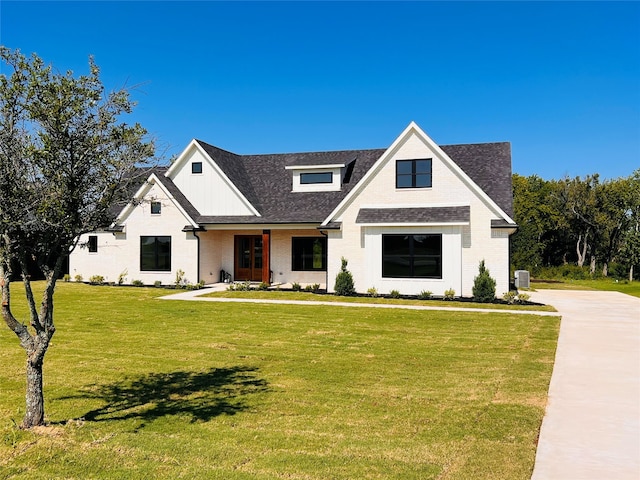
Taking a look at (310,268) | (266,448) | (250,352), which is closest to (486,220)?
(310,268)

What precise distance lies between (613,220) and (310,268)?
3139 cm

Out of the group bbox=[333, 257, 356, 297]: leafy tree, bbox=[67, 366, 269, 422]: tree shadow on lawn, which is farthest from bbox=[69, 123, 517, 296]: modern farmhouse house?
bbox=[67, 366, 269, 422]: tree shadow on lawn

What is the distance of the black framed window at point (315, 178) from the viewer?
27.0 meters

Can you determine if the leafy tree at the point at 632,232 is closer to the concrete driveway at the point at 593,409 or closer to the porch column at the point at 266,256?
the concrete driveway at the point at 593,409

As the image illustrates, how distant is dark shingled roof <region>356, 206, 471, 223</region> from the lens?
21188 mm

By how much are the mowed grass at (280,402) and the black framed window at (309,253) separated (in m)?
11.8

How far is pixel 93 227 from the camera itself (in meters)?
6.26

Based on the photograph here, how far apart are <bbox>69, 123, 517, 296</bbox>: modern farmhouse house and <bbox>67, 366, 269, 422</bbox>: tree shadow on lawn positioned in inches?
529

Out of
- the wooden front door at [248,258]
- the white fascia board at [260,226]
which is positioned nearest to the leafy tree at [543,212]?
the white fascia board at [260,226]

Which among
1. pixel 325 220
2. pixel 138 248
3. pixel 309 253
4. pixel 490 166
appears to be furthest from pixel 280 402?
pixel 138 248

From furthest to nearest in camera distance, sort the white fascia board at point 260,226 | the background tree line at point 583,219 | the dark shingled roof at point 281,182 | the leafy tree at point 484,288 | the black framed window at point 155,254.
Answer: the background tree line at point 583,219 < the black framed window at point 155,254 < the dark shingled roof at point 281,182 < the white fascia board at point 260,226 < the leafy tree at point 484,288

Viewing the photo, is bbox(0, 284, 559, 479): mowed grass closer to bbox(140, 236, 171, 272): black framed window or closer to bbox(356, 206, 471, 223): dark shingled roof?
bbox(356, 206, 471, 223): dark shingled roof

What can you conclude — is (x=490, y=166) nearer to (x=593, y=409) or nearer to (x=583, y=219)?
(x=593, y=409)

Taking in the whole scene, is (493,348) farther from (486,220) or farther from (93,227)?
(486,220)
